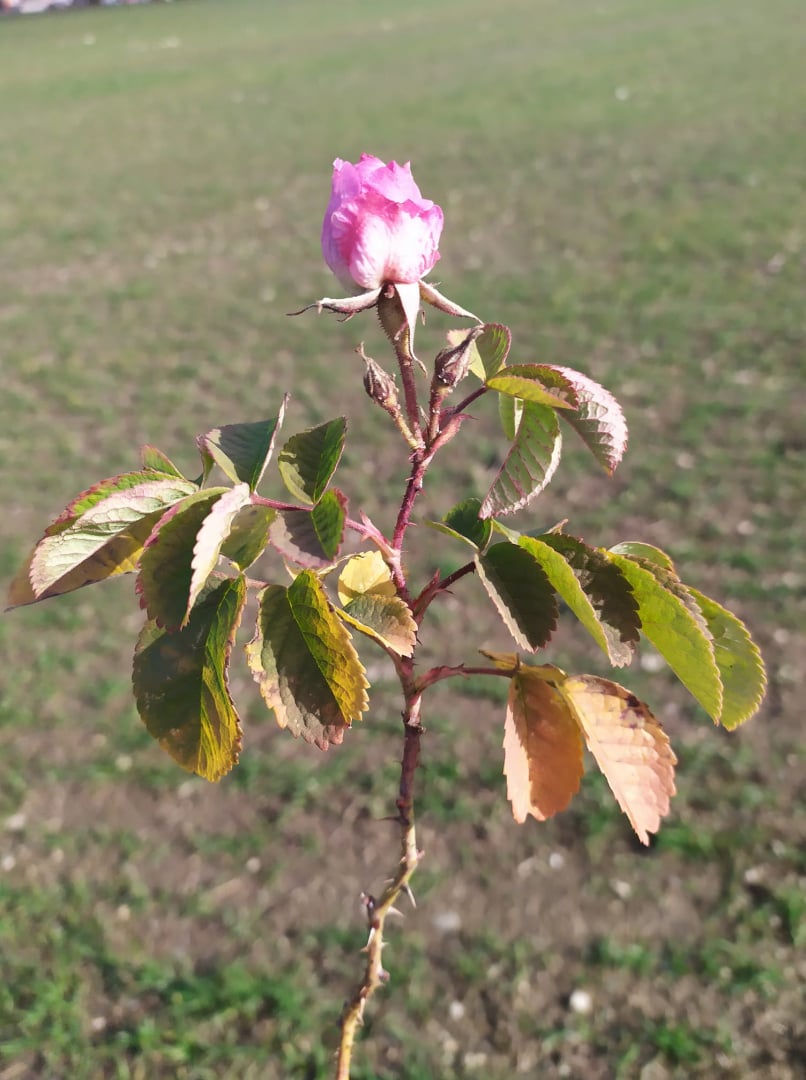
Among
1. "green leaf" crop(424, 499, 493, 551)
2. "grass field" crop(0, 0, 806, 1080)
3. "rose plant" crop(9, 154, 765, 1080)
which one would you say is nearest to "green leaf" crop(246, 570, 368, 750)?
"rose plant" crop(9, 154, 765, 1080)

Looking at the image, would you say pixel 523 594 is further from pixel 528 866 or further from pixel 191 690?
pixel 528 866

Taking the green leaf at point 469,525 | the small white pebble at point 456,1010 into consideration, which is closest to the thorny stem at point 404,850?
the green leaf at point 469,525

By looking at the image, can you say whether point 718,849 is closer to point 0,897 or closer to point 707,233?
point 0,897

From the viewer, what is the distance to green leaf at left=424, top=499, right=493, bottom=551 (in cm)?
63

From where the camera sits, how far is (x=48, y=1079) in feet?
6.28

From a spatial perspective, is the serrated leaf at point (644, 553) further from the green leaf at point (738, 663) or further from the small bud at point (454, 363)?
the small bud at point (454, 363)

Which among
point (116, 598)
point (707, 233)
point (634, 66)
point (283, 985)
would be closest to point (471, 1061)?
point (283, 985)

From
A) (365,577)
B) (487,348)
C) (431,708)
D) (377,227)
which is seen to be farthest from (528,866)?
(377,227)

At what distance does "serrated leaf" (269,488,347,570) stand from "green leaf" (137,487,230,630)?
0.05 meters

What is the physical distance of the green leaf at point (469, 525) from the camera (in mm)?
630

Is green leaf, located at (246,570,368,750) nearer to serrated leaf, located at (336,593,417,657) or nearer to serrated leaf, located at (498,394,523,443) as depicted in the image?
serrated leaf, located at (336,593,417,657)

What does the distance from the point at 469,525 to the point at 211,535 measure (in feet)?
0.66

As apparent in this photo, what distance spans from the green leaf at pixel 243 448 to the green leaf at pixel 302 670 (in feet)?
0.26

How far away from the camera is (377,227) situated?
1.82 ft
